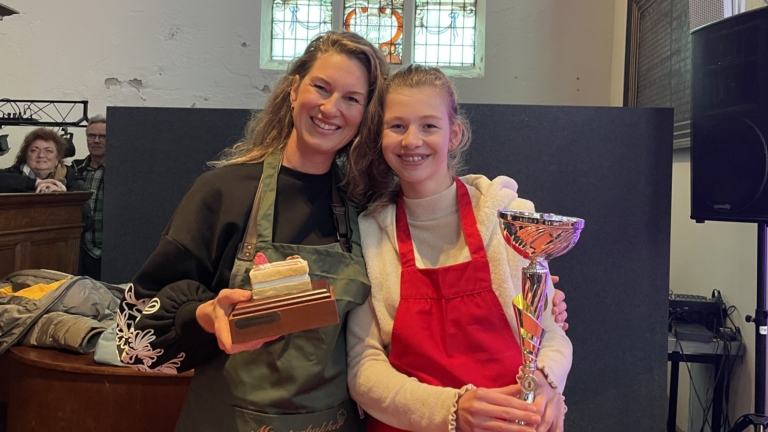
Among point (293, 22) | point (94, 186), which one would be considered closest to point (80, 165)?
point (94, 186)

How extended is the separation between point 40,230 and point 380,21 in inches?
134

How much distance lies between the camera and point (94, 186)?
4.58m

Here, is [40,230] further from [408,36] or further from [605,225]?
[605,225]

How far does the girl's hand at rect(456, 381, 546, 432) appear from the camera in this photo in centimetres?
107

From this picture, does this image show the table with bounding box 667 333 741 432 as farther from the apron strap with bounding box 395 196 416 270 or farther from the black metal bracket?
the black metal bracket

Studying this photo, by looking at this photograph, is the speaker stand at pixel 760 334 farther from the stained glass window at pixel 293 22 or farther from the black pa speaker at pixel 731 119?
the stained glass window at pixel 293 22

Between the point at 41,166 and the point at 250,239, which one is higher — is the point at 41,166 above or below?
above

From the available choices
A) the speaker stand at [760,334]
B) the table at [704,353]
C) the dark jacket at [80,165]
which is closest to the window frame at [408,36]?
the dark jacket at [80,165]

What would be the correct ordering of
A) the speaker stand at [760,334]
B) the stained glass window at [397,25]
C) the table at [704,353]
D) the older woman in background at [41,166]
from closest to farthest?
the speaker stand at [760,334] → the table at [704,353] → the older woman in background at [41,166] → the stained glass window at [397,25]

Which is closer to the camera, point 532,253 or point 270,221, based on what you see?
point 532,253

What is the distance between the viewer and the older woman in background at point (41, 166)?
4.09 meters

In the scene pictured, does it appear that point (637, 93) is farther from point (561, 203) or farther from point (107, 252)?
point (107, 252)

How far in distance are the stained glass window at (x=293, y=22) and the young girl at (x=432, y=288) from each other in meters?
4.43

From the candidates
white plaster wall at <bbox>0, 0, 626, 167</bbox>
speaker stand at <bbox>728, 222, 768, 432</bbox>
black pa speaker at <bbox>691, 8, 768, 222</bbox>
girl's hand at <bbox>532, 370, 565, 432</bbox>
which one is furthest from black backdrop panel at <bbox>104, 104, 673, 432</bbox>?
white plaster wall at <bbox>0, 0, 626, 167</bbox>
